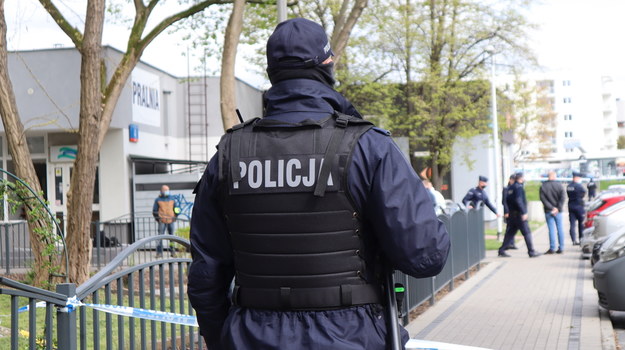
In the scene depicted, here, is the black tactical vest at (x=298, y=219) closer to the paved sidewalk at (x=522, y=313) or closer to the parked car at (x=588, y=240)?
the paved sidewalk at (x=522, y=313)

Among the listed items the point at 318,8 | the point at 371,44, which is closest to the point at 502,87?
the point at 371,44

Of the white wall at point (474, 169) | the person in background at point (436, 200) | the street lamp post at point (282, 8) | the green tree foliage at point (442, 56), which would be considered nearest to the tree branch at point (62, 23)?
the street lamp post at point (282, 8)

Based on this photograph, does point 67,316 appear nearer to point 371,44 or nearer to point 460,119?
point 371,44

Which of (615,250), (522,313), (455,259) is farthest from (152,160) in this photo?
(615,250)

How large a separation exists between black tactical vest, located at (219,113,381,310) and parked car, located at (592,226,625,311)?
6.43m

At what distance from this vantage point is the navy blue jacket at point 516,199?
18406 millimetres

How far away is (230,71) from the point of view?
12969 millimetres

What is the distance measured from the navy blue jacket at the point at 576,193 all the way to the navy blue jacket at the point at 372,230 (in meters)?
18.3

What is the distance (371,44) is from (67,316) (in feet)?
95.8

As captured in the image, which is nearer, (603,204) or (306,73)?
(306,73)

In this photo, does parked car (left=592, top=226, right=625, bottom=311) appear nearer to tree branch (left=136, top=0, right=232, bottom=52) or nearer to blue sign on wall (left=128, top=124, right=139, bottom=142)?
tree branch (left=136, top=0, right=232, bottom=52)

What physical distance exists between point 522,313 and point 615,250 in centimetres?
176

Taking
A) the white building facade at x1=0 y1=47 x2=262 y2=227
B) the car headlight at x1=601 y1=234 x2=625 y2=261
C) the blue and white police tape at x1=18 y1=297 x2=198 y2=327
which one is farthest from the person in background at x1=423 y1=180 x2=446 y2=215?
the white building facade at x1=0 y1=47 x2=262 y2=227

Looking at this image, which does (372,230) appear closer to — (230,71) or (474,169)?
(230,71)
